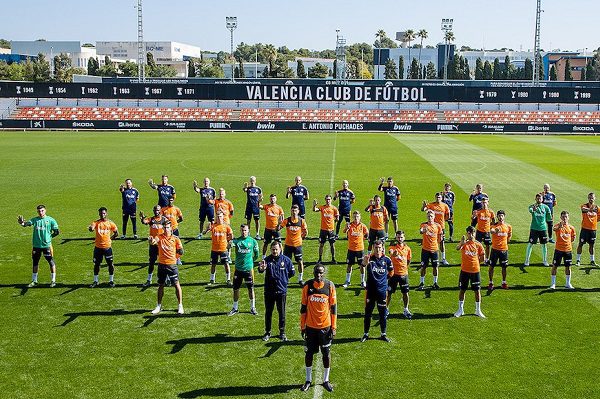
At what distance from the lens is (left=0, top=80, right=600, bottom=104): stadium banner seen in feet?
229

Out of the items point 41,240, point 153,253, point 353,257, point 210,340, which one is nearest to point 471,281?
point 353,257

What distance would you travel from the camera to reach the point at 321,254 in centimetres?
1744

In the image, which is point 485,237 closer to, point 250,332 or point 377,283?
point 377,283

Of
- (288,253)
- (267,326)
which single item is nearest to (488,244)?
(288,253)

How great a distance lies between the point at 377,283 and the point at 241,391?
335 centimetres

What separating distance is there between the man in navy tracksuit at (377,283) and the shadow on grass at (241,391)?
2355mm

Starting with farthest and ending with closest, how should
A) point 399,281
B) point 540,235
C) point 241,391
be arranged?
point 540,235 < point 399,281 < point 241,391

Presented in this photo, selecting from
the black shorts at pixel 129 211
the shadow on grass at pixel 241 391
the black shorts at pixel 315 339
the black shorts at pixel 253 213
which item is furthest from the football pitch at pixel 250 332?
the black shorts at pixel 129 211

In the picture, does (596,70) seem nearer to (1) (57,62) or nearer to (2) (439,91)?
(2) (439,91)

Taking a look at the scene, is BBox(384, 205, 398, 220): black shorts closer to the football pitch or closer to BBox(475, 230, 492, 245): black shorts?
the football pitch

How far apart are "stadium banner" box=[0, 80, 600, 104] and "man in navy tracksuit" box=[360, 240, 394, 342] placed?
5917 cm

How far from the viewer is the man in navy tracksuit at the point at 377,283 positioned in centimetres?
1159

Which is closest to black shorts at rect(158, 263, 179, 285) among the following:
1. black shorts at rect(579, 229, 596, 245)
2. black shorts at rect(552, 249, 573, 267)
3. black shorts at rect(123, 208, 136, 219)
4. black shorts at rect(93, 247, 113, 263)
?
black shorts at rect(93, 247, 113, 263)

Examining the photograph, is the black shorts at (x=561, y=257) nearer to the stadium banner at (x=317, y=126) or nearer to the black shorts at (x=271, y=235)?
the black shorts at (x=271, y=235)
